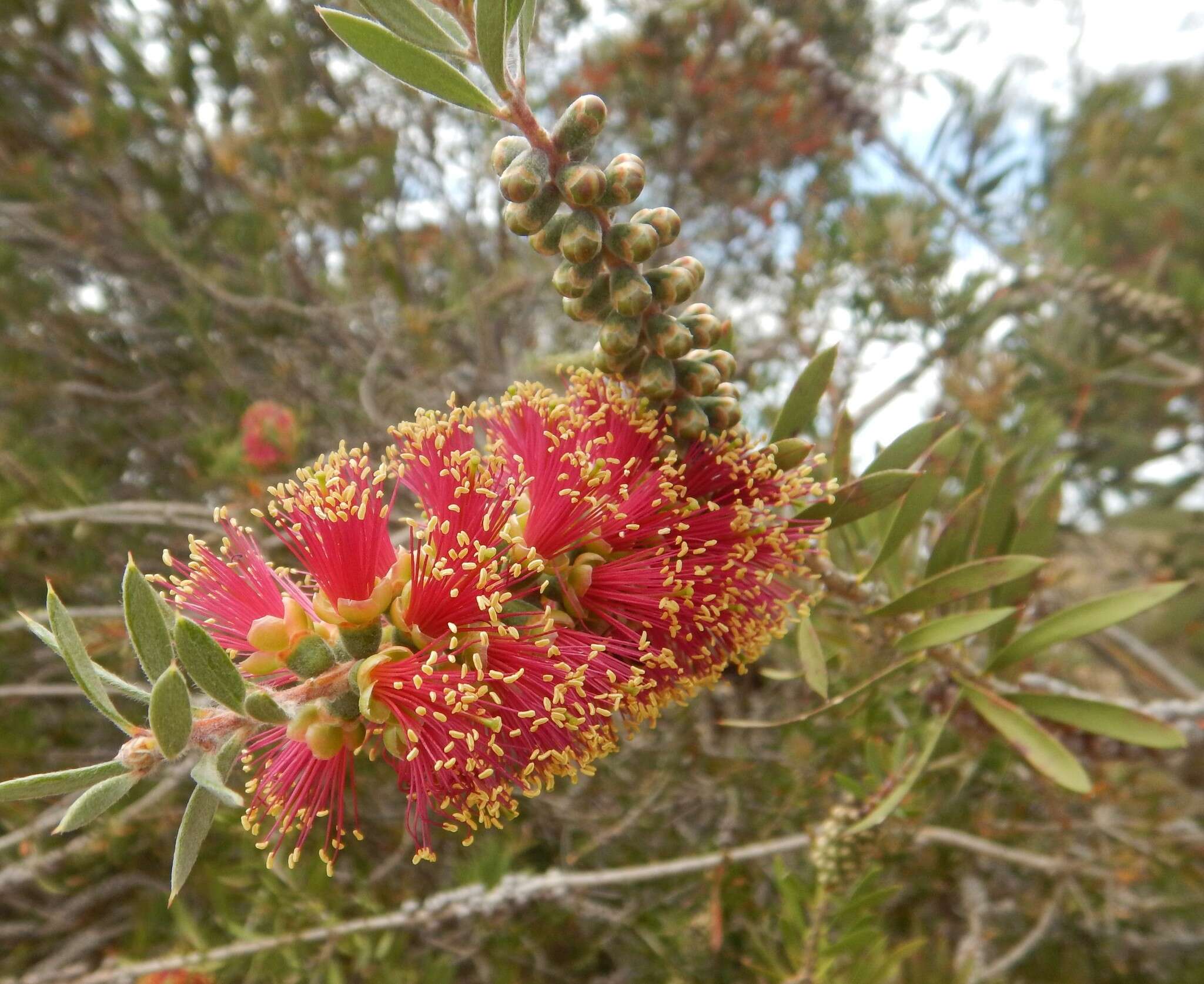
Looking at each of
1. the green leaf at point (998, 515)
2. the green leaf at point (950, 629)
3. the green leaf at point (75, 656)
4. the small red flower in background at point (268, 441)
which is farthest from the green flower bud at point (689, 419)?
the small red flower in background at point (268, 441)

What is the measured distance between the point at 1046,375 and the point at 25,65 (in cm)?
380

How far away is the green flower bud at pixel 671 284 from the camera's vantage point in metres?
1.00

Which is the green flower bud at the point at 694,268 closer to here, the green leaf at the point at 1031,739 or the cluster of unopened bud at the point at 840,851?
the green leaf at the point at 1031,739

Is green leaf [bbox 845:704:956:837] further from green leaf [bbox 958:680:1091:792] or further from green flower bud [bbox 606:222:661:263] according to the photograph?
green flower bud [bbox 606:222:661:263]

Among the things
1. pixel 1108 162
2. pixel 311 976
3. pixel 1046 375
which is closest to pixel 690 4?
pixel 1046 375

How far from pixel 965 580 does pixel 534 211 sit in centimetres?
83

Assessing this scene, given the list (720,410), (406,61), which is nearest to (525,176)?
(406,61)

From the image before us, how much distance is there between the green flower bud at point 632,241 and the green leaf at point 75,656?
68cm

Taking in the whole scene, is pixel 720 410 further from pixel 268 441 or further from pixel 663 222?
pixel 268 441

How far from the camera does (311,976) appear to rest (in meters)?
1.66

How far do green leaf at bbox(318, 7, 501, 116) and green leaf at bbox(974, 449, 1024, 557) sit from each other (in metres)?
1.02

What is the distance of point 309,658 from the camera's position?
91cm

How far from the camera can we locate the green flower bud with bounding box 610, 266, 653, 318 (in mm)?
970

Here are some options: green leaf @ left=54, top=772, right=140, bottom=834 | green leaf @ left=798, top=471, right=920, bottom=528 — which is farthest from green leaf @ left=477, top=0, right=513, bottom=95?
green leaf @ left=54, top=772, right=140, bottom=834
